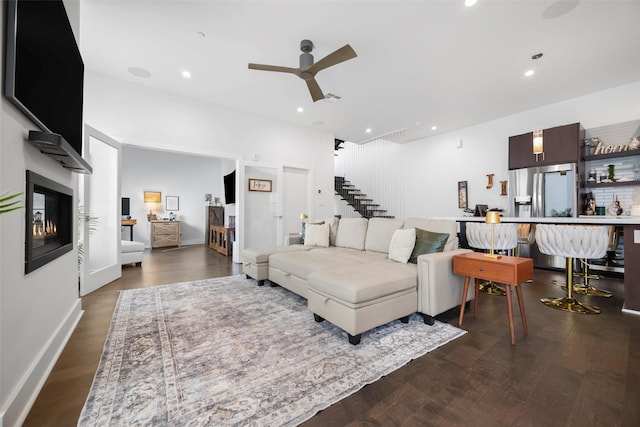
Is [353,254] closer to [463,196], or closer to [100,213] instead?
[100,213]

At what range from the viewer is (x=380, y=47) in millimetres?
3127

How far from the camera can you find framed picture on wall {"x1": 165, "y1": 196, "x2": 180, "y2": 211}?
7.77 meters

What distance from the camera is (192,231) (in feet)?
26.6

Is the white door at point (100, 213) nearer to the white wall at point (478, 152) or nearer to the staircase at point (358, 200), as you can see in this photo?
the staircase at point (358, 200)

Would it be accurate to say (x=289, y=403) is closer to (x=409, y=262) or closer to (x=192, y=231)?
(x=409, y=262)

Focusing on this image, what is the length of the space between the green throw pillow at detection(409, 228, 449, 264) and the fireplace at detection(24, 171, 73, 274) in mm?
2951

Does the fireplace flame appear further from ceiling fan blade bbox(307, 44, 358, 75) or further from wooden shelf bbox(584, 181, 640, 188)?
wooden shelf bbox(584, 181, 640, 188)

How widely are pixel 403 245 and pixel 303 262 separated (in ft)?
3.67

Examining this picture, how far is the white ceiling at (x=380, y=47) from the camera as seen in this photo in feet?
8.39

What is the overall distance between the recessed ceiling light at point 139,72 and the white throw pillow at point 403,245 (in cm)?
425

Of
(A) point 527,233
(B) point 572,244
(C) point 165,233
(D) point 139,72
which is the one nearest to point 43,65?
(D) point 139,72

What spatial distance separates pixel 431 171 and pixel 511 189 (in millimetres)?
2042

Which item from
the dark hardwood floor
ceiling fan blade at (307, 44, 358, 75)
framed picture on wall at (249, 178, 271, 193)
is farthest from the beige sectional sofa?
framed picture on wall at (249, 178, 271, 193)

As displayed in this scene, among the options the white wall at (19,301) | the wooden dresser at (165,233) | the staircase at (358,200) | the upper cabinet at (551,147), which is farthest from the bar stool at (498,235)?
the wooden dresser at (165,233)
